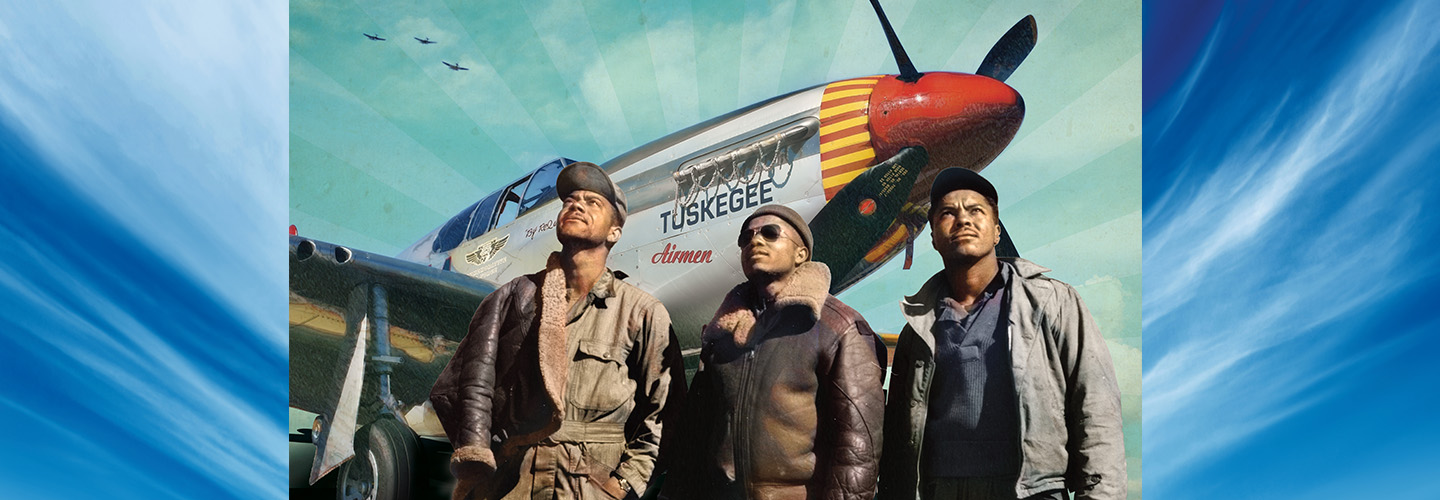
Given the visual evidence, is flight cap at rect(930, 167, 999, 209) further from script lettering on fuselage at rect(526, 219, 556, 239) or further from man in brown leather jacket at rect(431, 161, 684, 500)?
script lettering on fuselage at rect(526, 219, 556, 239)

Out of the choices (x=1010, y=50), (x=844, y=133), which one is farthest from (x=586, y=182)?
(x=1010, y=50)

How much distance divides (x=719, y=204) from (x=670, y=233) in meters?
0.25

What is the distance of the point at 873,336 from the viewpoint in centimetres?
353

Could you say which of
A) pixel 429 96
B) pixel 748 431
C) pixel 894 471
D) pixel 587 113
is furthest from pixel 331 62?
pixel 894 471

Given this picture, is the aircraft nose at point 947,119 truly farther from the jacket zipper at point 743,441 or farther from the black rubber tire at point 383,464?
the black rubber tire at point 383,464

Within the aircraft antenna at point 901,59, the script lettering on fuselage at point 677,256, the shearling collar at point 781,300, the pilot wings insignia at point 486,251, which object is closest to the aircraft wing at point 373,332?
the pilot wings insignia at point 486,251

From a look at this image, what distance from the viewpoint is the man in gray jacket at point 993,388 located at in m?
3.28

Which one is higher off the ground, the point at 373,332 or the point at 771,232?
the point at 771,232

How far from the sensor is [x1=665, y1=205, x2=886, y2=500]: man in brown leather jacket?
10.9ft

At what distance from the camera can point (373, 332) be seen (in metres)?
4.82

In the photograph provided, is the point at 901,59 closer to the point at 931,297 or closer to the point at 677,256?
the point at 931,297

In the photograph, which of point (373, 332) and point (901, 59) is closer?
point (901, 59)

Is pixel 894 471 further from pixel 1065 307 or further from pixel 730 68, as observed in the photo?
pixel 730 68

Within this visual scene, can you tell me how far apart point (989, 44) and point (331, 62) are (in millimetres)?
2924
